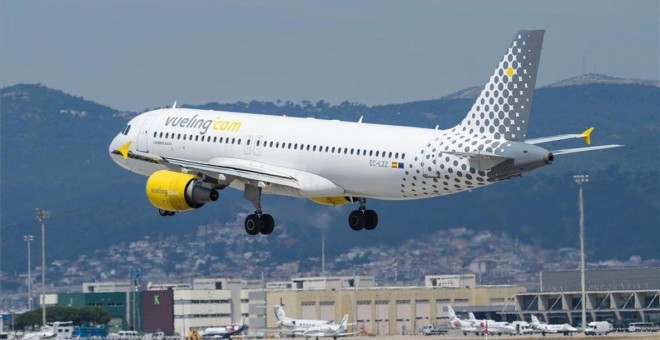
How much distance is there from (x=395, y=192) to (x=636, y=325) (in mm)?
105729

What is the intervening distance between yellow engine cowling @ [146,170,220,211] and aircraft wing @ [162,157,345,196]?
26.6 inches

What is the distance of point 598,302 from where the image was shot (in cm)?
19025

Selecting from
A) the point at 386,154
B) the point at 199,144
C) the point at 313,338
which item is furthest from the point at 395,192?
the point at 313,338

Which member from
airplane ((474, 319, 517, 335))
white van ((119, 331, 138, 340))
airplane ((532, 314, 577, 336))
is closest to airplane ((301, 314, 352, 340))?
airplane ((474, 319, 517, 335))

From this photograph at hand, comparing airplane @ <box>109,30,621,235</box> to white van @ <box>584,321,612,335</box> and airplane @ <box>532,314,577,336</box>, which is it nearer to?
A: white van @ <box>584,321,612,335</box>

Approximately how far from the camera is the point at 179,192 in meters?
81.5

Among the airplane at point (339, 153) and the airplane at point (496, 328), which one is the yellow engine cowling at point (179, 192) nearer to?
the airplane at point (339, 153)

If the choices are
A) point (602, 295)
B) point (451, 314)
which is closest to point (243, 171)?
point (451, 314)

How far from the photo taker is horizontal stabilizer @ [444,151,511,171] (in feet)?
242

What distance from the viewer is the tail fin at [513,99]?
75.1 m

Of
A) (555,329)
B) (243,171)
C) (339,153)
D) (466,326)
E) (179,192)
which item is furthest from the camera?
(466,326)

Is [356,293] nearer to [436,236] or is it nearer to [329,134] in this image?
[436,236]

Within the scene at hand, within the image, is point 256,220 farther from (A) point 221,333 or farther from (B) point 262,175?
(A) point 221,333

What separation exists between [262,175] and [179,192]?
4.09 metres
